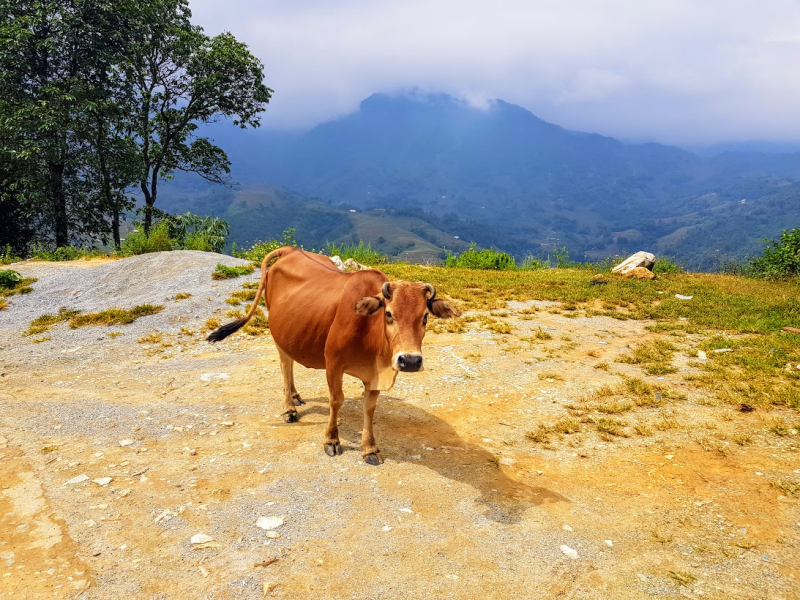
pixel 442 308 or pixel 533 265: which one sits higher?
pixel 442 308

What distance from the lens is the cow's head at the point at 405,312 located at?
474cm

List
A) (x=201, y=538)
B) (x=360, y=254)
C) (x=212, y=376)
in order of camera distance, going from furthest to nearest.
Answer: (x=360, y=254) → (x=212, y=376) → (x=201, y=538)

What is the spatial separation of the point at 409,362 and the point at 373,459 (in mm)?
1752

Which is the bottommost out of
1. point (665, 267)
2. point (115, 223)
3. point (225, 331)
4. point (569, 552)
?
point (569, 552)

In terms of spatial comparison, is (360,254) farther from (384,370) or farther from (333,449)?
(384,370)

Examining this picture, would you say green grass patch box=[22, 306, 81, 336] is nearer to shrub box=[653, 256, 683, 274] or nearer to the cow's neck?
the cow's neck

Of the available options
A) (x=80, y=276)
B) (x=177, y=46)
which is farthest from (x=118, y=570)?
(x=177, y=46)

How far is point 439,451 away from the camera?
20.0 ft

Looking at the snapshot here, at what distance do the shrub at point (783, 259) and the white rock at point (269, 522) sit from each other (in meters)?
20.7

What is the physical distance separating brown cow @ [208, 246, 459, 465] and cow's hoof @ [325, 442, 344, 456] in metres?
0.01

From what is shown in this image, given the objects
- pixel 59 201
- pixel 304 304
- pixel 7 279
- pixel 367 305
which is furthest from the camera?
pixel 59 201

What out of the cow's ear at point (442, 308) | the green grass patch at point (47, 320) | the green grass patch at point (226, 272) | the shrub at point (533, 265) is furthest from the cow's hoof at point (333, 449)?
the shrub at point (533, 265)

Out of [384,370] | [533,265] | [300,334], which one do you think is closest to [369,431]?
[384,370]

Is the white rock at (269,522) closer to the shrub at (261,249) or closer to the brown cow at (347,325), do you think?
the brown cow at (347,325)
